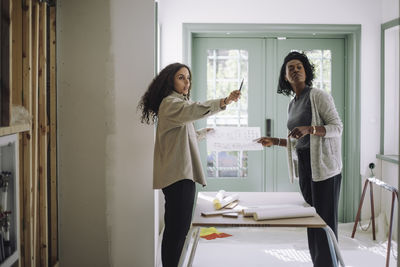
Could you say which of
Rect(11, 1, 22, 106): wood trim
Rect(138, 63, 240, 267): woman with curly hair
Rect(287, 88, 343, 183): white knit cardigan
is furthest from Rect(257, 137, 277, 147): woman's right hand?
Rect(11, 1, 22, 106): wood trim

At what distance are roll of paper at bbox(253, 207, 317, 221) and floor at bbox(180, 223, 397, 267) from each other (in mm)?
1389

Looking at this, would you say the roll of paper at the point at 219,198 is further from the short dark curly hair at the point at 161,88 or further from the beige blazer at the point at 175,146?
the short dark curly hair at the point at 161,88

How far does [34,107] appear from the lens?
2.36m

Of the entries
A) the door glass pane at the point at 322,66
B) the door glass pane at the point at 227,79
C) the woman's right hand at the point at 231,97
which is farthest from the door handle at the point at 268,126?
the woman's right hand at the point at 231,97

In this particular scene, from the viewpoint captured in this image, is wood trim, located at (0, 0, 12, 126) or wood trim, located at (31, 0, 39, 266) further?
wood trim, located at (31, 0, 39, 266)

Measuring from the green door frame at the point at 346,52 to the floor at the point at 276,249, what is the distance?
413 mm

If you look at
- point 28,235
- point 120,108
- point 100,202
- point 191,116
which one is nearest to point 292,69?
point 191,116

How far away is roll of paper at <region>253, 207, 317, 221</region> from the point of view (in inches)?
72.7

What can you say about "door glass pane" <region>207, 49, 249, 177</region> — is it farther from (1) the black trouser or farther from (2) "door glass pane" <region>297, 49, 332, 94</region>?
(1) the black trouser

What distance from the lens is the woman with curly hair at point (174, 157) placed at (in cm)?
232

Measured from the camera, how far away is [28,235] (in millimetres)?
2275

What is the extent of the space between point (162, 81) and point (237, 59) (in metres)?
1.95

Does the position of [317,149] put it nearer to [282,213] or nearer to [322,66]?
[282,213]

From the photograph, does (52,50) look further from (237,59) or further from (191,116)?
(237,59)
